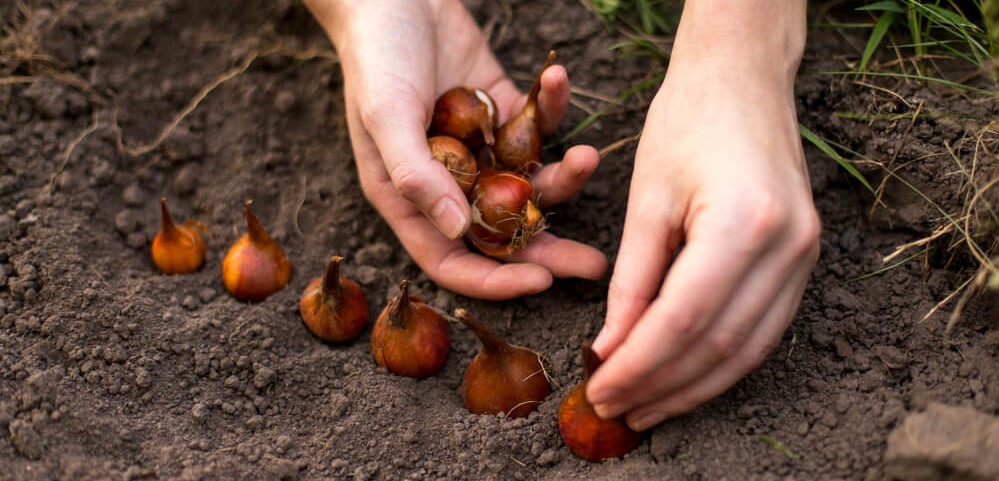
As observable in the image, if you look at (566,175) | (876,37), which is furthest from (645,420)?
(876,37)

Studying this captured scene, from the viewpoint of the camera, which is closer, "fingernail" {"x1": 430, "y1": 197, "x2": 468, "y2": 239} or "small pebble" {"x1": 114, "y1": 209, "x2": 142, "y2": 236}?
"fingernail" {"x1": 430, "y1": 197, "x2": 468, "y2": 239}

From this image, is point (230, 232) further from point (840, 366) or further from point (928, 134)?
point (928, 134)

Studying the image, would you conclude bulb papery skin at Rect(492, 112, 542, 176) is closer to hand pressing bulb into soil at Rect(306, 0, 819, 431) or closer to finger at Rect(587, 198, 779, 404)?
hand pressing bulb into soil at Rect(306, 0, 819, 431)

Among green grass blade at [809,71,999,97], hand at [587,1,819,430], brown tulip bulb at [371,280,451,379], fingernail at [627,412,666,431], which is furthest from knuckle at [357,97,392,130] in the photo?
green grass blade at [809,71,999,97]

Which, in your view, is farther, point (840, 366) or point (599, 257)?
point (599, 257)

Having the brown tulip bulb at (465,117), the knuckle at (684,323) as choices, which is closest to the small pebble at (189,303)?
the brown tulip bulb at (465,117)

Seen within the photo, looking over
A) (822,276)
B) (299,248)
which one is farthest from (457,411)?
(822,276)

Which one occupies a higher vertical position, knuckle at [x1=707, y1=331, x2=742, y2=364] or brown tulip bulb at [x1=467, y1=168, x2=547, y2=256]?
knuckle at [x1=707, y1=331, x2=742, y2=364]

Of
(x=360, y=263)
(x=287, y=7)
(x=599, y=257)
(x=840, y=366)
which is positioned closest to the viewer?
(x=840, y=366)
